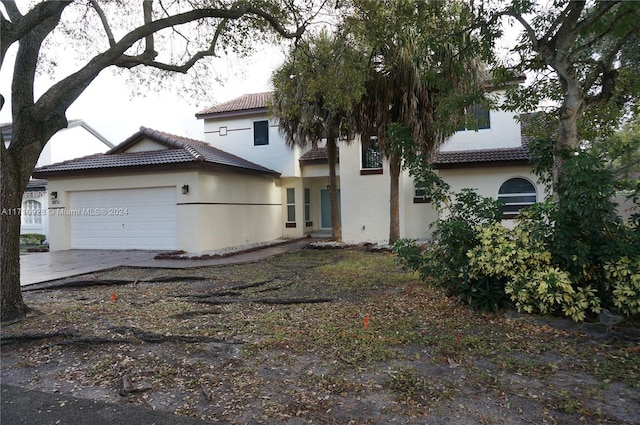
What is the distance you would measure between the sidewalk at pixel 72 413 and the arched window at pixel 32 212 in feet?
67.8

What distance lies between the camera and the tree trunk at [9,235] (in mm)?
5664

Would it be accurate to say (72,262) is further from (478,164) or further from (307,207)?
(478,164)

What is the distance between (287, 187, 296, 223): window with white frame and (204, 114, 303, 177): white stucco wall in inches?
48.4

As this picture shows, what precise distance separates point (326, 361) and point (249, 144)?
15.6 metres

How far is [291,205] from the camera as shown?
19.5 m

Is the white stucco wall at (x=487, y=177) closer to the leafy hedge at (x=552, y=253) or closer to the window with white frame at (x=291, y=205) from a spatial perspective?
the window with white frame at (x=291, y=205)

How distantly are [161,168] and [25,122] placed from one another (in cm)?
791

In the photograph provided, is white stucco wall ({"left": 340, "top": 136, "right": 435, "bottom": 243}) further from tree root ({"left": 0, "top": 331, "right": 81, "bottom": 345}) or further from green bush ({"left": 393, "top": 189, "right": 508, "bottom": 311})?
tree root ({"left": 0, "top": 331, "right": 81, "bottom": 345})

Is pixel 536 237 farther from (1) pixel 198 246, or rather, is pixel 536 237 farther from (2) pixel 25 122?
(1) pixel 198 246

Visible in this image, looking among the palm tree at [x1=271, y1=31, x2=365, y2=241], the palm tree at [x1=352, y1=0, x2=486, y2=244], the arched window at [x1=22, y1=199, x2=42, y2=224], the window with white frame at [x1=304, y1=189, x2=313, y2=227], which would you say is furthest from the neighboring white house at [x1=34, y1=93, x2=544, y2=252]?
the arched window at [x1=22, y1=199, x2=42, y2=224]

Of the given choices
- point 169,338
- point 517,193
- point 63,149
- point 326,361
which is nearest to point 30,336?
point 169,338

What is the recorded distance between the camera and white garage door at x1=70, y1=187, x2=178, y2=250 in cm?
1399

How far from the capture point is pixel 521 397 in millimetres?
3363

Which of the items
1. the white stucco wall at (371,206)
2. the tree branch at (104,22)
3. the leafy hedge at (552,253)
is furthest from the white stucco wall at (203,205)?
the leafy hedge at (552,253)
